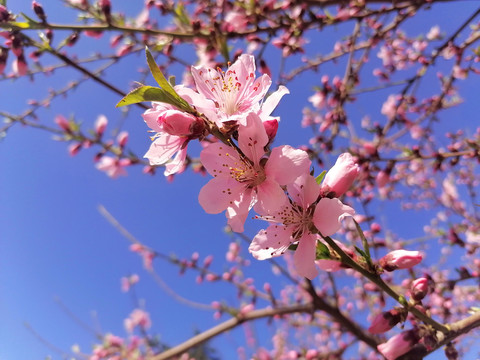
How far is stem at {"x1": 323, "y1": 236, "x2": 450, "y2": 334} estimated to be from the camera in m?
0.89

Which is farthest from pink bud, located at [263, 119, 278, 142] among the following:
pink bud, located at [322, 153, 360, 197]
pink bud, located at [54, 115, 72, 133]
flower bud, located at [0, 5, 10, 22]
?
pink bud, located at [54, 115, 72, 133]

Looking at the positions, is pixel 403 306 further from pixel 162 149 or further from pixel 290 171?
pixel 162 149

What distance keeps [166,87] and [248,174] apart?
0.37 m

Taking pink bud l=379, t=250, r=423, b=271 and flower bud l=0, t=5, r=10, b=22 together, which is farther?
flower bud l=0, t=5, r=10, b=22

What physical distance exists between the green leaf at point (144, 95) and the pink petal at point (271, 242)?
54 centimetres

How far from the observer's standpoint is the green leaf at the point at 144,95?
2.56ft

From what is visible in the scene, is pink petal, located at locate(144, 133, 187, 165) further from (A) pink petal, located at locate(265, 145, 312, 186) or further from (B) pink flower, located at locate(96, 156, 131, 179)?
(B) pink flower, located at locate(96, 156, 131, 179)

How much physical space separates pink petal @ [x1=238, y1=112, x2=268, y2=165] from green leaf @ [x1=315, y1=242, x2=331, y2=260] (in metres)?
0.34

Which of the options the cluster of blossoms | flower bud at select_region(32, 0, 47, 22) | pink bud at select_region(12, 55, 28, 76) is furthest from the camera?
pink bud at select_region(12, 55, 28, 76)

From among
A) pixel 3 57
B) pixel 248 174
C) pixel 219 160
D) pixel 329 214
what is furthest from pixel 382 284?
pixel 3 57

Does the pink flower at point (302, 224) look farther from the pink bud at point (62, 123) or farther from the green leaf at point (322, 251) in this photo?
the pink bud at point (62, 123)

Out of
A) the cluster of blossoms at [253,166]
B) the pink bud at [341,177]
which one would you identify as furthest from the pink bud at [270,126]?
the pink bud at [341,177]

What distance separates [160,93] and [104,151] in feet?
9.82

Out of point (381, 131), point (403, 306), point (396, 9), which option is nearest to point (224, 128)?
point (403, 306)
